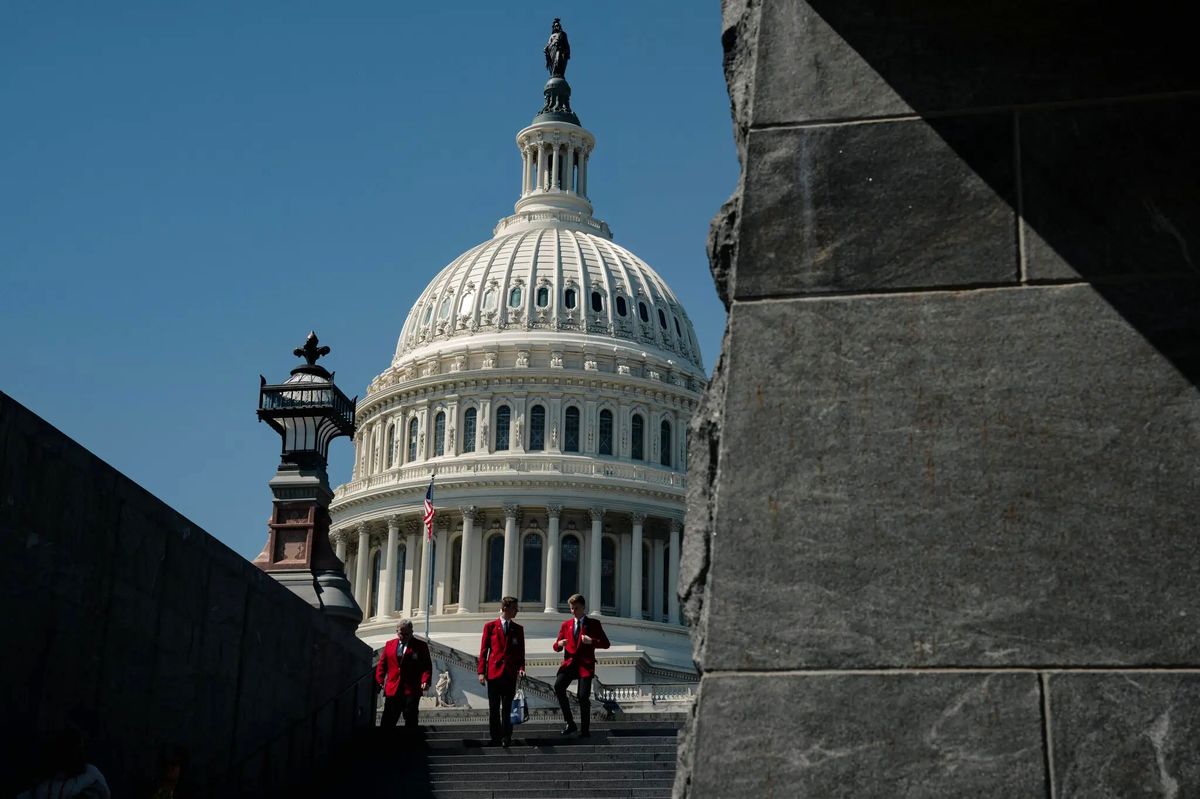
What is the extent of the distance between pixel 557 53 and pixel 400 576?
43005mm

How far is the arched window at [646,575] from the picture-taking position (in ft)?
257

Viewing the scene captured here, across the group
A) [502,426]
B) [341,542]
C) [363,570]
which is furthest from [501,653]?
[341,542]

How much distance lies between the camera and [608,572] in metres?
78.8

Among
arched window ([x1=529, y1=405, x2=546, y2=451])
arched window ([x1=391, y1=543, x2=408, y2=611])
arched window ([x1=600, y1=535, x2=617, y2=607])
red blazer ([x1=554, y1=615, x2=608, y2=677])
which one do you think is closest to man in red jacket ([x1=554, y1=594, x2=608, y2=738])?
red blazer ([x1=554, y1=615, x2=608, y2=677])

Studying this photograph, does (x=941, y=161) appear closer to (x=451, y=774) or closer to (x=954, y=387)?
(x=954, y=387)

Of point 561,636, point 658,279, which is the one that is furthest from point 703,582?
point 658,279

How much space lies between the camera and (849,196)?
193 inches

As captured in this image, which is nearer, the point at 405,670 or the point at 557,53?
the point at 405,670

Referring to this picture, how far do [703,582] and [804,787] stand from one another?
0.72 metres

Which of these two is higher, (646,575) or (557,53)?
(557,53)

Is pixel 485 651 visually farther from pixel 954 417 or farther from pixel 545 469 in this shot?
pixel 545 469

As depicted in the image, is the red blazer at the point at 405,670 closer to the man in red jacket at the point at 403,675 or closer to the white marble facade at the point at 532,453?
the man in red jacket at the point at 403,675

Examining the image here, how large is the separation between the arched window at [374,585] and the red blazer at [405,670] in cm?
6452

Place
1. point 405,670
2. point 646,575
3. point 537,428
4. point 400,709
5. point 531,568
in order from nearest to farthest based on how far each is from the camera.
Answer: point 400,709 < point 405,670 < point 531,568 < point 646,575 < point 537,428
